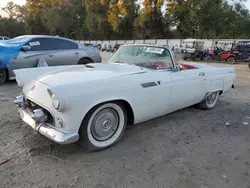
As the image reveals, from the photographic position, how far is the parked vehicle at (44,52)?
6.12 m

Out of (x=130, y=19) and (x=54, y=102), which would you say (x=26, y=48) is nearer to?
(x=54, y=102)

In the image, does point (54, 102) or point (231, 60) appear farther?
point (231, 60)

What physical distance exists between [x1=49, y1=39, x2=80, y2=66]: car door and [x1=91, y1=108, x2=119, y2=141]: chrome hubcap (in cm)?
470

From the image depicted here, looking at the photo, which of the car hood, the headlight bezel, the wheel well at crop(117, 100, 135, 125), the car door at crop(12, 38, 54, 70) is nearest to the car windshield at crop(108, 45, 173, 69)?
the car hood

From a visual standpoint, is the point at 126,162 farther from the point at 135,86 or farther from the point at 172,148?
the point at 135,86

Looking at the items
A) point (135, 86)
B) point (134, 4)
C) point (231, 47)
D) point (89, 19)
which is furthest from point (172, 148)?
point (89, 19)

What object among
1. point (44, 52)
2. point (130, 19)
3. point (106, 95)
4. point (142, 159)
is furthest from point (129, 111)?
point (130, 19)

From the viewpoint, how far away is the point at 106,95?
8.21 ft

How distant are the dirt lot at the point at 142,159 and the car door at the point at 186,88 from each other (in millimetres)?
432

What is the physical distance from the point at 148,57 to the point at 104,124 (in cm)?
153

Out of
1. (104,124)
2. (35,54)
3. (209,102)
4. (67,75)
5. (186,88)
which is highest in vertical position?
(35,54)

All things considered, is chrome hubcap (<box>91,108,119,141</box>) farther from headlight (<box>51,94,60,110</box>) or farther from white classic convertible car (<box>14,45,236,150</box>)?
headlight (<box>51,94,60,110</box>)

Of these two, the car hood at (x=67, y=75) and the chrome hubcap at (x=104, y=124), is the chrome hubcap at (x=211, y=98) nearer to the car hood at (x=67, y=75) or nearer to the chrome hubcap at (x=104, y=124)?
the car hood at (x=67, y=75)

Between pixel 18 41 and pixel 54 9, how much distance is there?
4459cm
